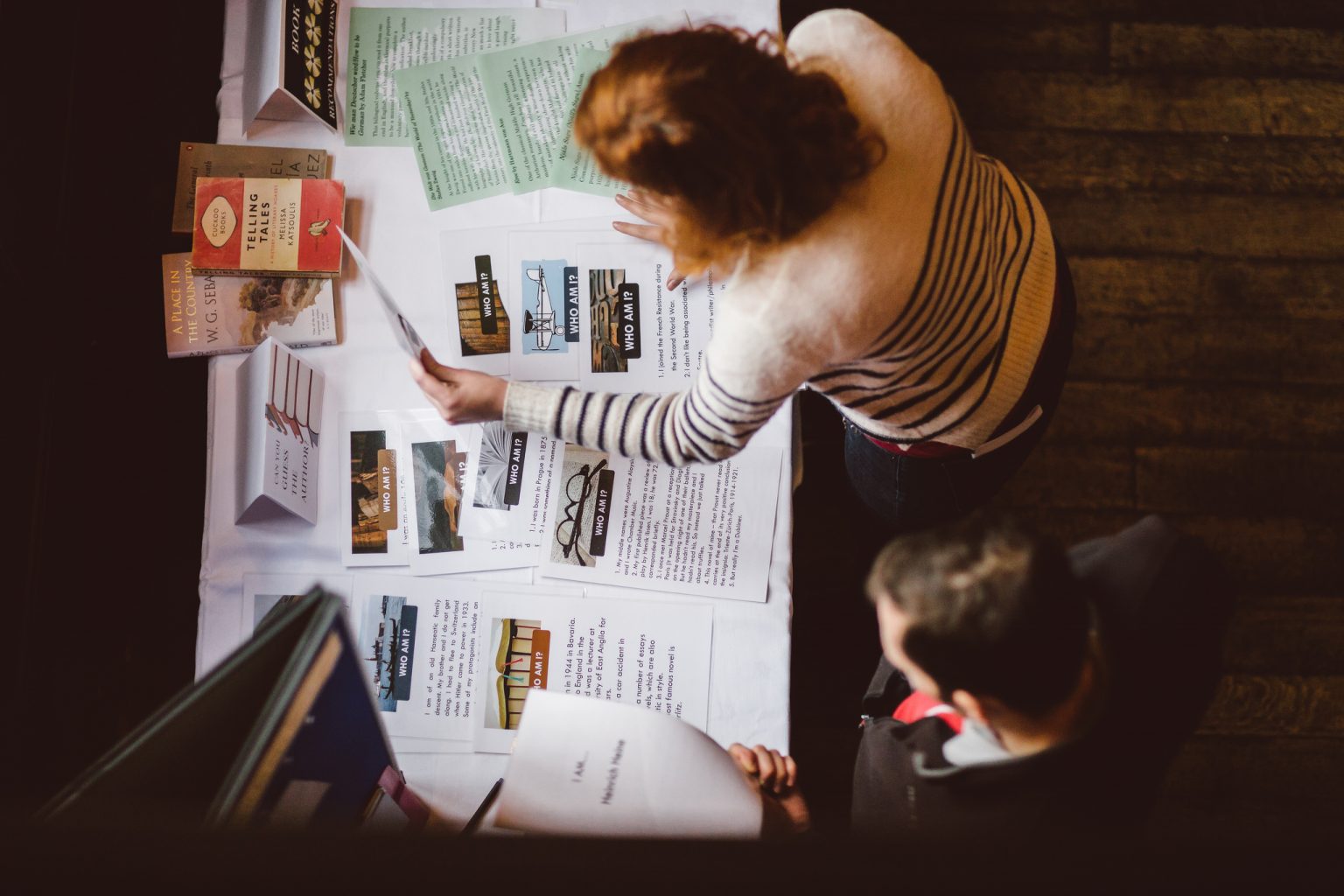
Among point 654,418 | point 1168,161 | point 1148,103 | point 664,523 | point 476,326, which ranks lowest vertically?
point 664,523

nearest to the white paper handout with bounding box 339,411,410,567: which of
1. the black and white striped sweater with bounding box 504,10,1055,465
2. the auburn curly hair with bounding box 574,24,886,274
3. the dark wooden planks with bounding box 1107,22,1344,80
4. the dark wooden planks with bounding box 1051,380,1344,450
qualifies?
the black and white striped sweater with bounding box 504,10,1055,465

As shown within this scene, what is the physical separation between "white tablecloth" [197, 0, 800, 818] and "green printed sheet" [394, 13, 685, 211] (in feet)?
0.07

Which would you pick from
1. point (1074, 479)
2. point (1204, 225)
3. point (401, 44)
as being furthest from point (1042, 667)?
point (1204, 225)

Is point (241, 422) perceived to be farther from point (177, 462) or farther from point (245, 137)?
point (245, 137)

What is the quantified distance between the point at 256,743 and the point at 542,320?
59cm

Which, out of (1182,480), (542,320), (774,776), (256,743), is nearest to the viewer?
(256,743)

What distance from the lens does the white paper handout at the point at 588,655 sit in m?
0.93

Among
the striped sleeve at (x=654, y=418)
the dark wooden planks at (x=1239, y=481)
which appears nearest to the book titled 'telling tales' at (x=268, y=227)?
the striped sleeve at (x=654, y=418)

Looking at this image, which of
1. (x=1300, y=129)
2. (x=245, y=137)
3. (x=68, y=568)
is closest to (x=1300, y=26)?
(x=1300, y=129)

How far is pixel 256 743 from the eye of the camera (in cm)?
51

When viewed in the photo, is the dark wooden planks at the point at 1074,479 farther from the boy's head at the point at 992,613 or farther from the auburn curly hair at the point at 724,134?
the auburn curly hair at the point at 724,134

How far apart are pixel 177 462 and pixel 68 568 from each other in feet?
0.61

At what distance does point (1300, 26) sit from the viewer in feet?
5.75

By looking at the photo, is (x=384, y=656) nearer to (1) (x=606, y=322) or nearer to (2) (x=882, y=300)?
(1) (x=606, y=322)
